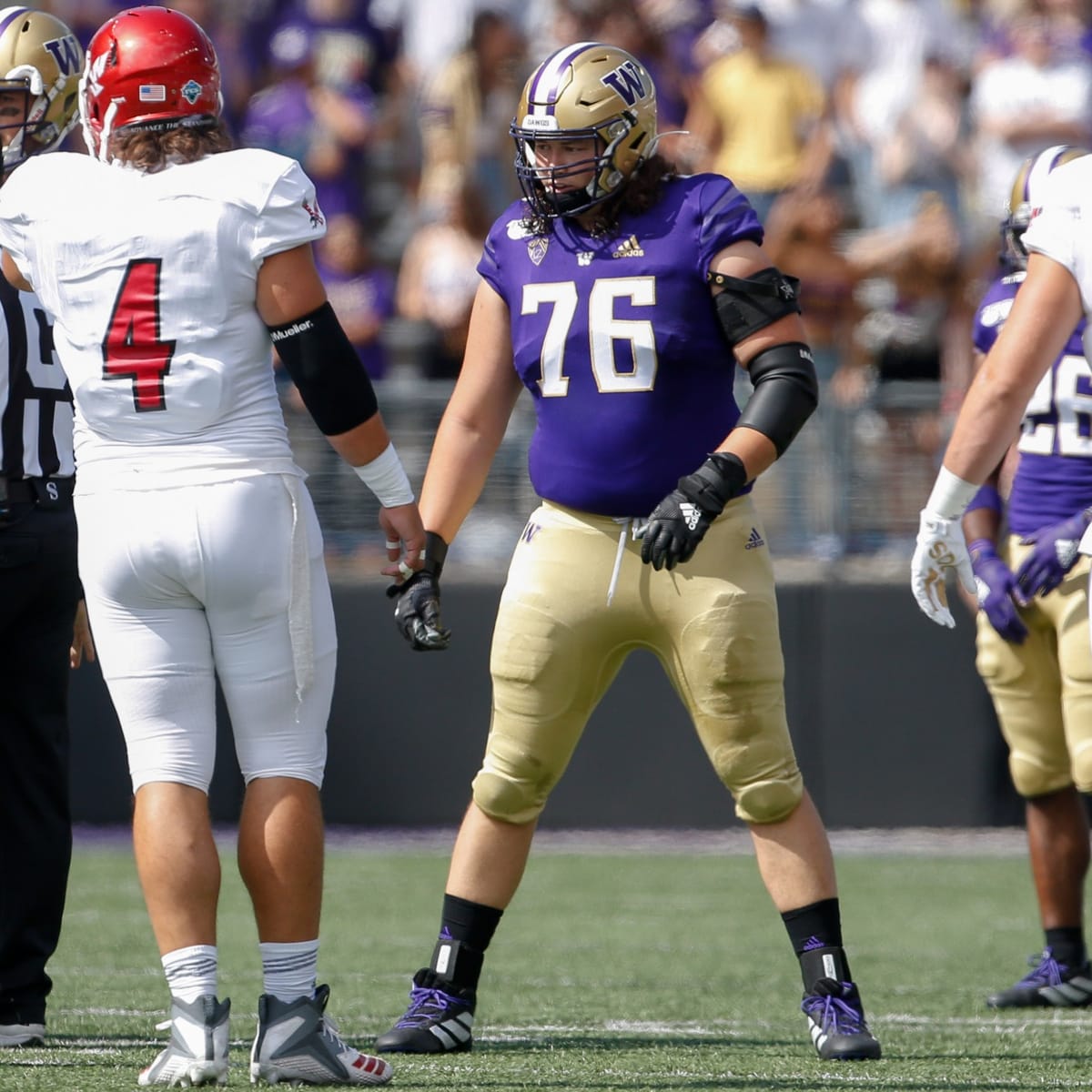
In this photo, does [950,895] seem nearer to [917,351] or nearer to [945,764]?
[945,764]

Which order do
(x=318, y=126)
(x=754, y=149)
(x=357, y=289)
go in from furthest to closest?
(x=318, y=126), (x=754, y=149), (x=357, y=289)

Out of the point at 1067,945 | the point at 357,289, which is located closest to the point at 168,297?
the point at 1067,945

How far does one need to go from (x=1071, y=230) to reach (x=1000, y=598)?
6.78 ft

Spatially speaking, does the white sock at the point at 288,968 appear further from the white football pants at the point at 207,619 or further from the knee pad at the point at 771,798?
the knee pad at the point at 771,798

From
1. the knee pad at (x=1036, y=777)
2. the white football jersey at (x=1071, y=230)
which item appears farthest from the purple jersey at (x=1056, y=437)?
the white football jersey at (x=1071, y=230)

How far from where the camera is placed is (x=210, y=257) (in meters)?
3.64

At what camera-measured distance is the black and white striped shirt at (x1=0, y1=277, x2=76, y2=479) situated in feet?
14.4

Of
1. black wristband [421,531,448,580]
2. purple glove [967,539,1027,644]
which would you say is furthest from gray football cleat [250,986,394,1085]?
purple glove [967,539,1027,644]

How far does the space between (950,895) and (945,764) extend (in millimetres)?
1263

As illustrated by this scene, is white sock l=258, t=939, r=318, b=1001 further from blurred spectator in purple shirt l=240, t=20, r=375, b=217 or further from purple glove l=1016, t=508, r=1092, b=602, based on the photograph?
blurred spectator in purple shirt l=240, t=20, r=375, b=217

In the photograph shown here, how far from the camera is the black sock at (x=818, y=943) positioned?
4219mm

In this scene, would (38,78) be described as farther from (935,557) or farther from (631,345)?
(935,557)

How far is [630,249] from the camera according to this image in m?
4.23

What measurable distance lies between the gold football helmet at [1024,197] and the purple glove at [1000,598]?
2.63 feet
